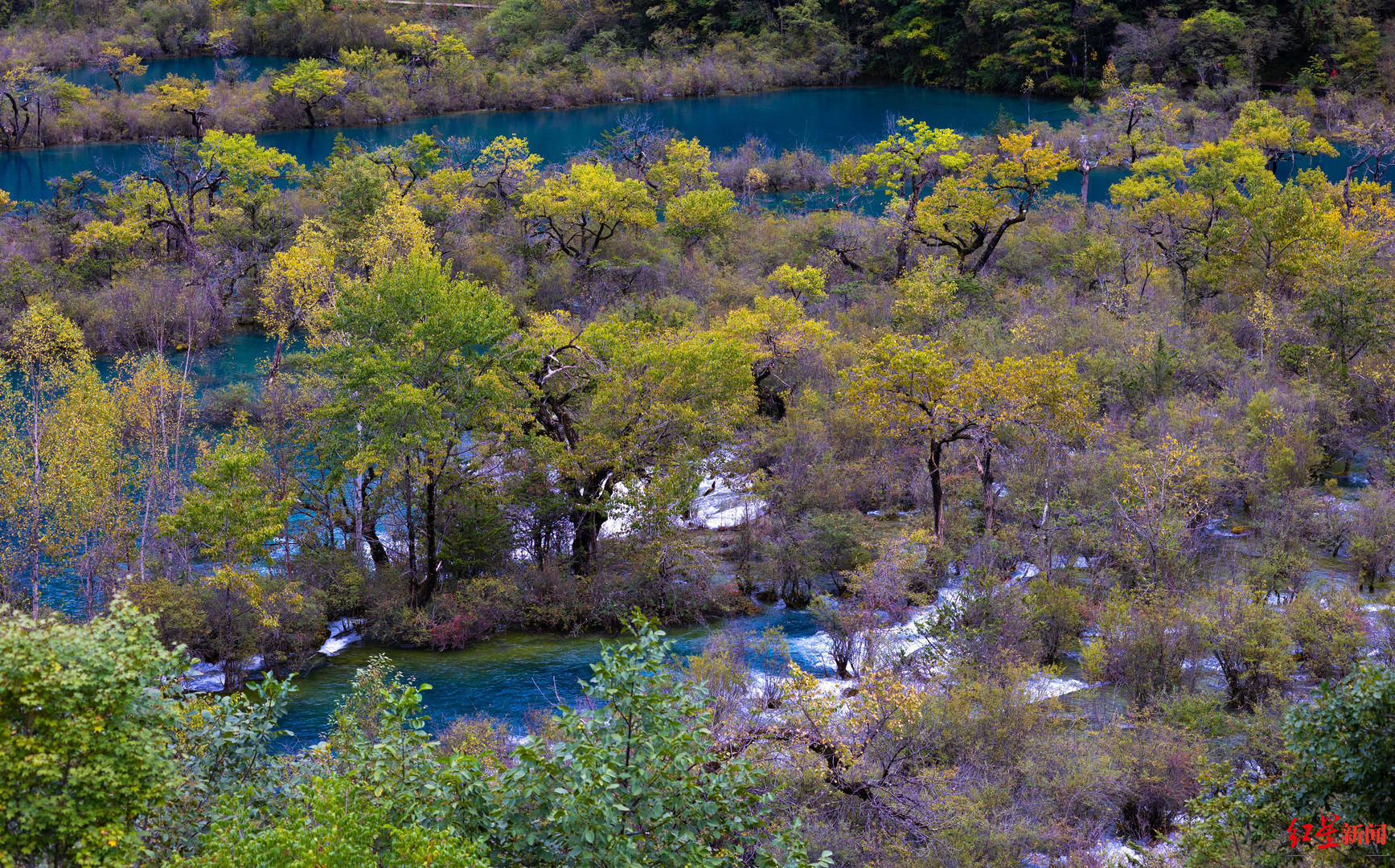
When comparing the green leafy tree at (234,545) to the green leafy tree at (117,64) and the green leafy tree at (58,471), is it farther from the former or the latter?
the green leafy tree at (117,64)

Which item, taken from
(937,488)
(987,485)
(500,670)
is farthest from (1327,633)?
(500,670)

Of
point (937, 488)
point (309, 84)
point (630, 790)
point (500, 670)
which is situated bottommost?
point (500, 670)

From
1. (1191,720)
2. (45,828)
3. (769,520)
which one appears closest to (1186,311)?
(769,520)

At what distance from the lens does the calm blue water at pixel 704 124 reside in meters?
80.8

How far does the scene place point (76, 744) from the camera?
12.5m

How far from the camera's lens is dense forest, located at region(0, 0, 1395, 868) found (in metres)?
13.7

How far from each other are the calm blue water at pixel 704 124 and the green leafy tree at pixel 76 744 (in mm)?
70314

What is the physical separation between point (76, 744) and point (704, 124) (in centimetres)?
8614

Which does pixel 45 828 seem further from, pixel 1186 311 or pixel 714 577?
pixel 1186 311

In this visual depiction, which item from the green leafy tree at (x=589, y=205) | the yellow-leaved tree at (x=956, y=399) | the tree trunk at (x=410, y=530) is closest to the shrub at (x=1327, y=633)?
the yellow-leaved tree at (x=956, y=399)

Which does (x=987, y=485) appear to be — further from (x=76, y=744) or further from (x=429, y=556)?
(x=76, y=744)

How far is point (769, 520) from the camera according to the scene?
113 feet

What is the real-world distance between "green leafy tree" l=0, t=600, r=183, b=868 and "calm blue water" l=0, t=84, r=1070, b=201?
231ft

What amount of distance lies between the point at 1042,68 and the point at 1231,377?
6411cm
